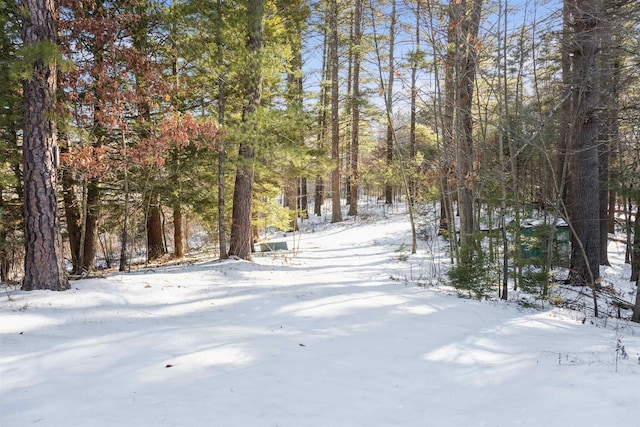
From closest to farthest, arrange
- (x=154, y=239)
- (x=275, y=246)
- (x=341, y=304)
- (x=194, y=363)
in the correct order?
1. (x=194, y=363)
2. (x=341, y=304)
3. (x=275, y=246)
4. (x=154, y=239)

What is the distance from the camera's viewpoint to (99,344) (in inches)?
154

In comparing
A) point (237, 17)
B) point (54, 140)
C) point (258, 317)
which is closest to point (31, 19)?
point (54, 140)

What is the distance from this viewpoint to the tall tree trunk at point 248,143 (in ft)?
27.6

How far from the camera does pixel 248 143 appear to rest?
884 cm

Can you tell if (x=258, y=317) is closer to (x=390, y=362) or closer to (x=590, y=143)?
(x=390, y=362)

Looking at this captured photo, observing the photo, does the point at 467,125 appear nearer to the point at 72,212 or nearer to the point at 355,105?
the point at 355,105

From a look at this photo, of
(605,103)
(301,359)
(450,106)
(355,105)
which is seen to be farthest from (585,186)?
(355,105)

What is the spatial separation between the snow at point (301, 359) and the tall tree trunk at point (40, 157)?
48 cm

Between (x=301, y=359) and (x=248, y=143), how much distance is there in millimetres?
6160

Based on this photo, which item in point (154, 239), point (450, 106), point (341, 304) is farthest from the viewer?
point (154, 239)

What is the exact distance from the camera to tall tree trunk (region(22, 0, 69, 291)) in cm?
548

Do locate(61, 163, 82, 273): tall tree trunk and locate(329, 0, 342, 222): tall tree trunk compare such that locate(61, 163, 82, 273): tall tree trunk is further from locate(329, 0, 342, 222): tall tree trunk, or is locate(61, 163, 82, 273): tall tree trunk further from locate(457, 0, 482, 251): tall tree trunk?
locate(329, 0, 342, 222): tall tree trunk

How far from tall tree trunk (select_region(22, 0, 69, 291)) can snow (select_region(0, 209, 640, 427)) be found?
48 cm

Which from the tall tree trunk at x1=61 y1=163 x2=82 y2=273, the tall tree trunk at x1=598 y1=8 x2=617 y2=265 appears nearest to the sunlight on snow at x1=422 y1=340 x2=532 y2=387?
the tall tree trunk at x1=598 y1=8 x2=617 y2=265
